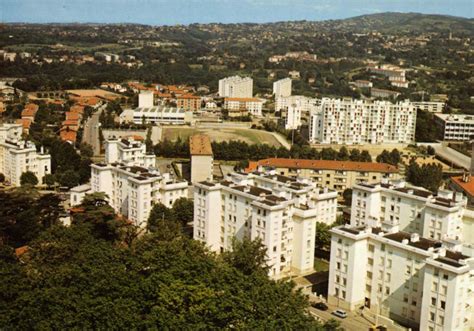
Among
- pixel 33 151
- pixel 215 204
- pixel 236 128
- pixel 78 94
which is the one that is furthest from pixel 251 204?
pixel 78 94

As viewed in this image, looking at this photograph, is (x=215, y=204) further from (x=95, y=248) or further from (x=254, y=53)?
(x=254, y=53)

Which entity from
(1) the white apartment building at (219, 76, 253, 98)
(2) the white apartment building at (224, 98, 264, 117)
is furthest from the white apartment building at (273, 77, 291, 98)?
(2) the white apartment building at (224, 98, 264, 117)

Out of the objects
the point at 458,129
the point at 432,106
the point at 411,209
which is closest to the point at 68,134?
the point at 411,209

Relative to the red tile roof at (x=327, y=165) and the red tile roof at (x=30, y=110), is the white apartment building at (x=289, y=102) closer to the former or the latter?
the red tile roof at (x=30, y=110)

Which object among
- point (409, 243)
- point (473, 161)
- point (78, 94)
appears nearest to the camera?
point (409, 243)

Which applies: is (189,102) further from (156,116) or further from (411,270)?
(411,270)

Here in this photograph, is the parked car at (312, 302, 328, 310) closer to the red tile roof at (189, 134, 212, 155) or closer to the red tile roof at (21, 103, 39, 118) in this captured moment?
the red tile roof at (189, 134, 212, 155)

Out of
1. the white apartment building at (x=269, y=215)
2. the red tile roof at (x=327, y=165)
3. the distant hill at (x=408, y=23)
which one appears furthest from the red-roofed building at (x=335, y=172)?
the distant hill at (x=408, y=23)
